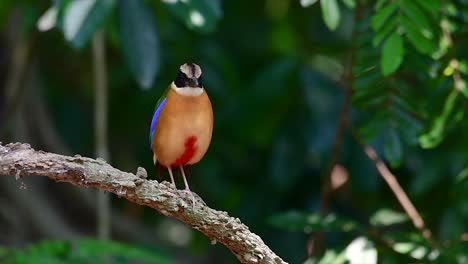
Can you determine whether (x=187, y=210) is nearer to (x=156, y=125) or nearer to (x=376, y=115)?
(x=156, y=125)

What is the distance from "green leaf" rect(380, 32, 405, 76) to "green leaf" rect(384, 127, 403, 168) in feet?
2.15

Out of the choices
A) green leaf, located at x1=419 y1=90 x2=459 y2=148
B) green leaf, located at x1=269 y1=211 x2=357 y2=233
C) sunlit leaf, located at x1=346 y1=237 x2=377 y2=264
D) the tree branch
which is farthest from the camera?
green leaf, located at x1=269 y1=211 x2=357 y2=233

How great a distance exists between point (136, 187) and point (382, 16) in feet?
5.49

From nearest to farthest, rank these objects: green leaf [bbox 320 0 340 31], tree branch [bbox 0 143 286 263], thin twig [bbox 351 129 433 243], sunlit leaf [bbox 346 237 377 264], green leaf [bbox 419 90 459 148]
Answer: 1. tree branch [bbox 0 143 286 263]
2. green leaf [bbox 320 0 340 31]
3. green leaf [bbox 419 90 459 148]
4. sunlit leaf [bbox 346 237 377 264]
5. thin twig [bbox 351 129 433 243]

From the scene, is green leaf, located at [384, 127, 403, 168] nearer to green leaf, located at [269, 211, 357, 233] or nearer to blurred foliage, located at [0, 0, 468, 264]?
blurred foliage, located at [0, 0, 468, 264]

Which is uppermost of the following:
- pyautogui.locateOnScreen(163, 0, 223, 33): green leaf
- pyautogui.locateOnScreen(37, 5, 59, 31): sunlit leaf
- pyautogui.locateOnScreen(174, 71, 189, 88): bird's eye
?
pyautogui.locateOnScreen(37, 5, 59, 31): sunlit leaf

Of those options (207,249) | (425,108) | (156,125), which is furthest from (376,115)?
(207,249)

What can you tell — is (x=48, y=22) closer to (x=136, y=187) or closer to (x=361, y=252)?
(x=361, y=252)

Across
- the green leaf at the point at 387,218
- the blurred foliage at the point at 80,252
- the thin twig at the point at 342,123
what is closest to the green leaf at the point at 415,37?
the thin twig at the point at 342,123

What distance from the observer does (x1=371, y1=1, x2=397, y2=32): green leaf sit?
444 centimetres

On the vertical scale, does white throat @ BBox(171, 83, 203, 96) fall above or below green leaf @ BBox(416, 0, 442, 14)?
below

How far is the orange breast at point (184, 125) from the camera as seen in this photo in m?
4.17

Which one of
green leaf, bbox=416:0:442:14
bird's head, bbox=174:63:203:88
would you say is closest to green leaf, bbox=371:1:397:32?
green leaf, bbox=416:0:442:14

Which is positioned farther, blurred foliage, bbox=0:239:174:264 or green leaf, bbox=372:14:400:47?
blurred foliage, bbox=0:239:174:264
